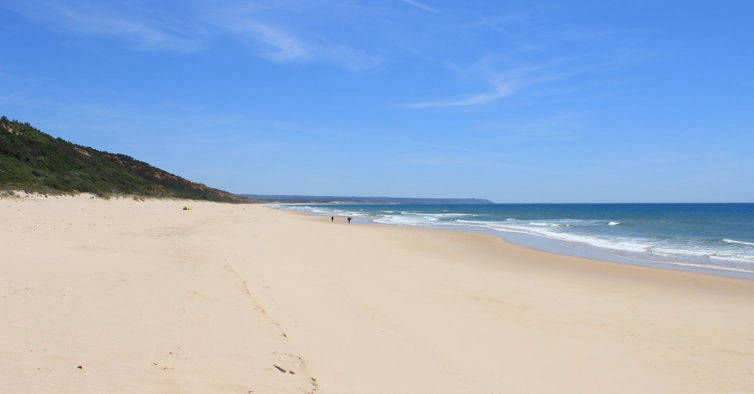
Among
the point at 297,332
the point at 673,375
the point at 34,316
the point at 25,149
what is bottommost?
the point at 673,375

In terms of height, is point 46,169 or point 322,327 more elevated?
point 46,169

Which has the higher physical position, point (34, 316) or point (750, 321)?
point (34, 316)

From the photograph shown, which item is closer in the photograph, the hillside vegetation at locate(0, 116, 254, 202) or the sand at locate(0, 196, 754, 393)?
the sand at locate(0, 196, 754, 393)

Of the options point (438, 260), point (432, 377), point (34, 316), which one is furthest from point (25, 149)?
point (432, 377)

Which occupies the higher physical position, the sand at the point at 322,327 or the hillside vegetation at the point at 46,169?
the hillside vegetation at the point at 46,169

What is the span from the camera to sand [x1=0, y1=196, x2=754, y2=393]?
13.1ft

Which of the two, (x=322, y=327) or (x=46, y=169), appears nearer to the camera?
(x=322, y=327)

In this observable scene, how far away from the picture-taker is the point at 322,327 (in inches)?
243

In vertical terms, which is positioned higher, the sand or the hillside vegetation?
the hillside vegetation

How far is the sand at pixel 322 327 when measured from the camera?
3.99 metres

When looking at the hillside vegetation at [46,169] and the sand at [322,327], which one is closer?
the sand at [322,327]

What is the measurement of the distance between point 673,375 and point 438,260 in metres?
10.2

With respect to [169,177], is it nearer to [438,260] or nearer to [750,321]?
[438,260]

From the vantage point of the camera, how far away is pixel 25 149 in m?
30.4
